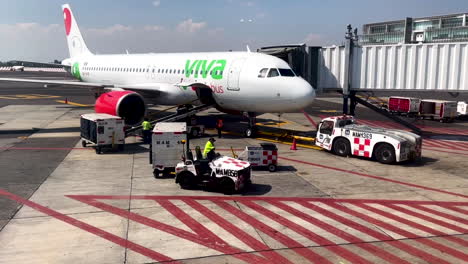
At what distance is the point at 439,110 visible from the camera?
38.7 meters

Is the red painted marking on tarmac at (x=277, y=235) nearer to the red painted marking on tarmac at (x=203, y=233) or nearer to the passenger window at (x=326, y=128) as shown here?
the red painted marking on tarmac at (x=203, y=233)

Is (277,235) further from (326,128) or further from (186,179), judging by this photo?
(326,128)

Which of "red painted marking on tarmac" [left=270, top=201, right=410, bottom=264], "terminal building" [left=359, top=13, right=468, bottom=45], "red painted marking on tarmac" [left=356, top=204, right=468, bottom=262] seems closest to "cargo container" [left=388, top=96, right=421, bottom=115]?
"red painted marking on tarmac" [left=356, top=204, right=468, bottom=262]

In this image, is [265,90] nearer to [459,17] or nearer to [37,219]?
[37,219]

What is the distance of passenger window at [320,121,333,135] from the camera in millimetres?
23406

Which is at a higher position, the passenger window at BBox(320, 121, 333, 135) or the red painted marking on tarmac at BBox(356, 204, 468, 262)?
the passenger window at BBox(320, 121, 333, 135)

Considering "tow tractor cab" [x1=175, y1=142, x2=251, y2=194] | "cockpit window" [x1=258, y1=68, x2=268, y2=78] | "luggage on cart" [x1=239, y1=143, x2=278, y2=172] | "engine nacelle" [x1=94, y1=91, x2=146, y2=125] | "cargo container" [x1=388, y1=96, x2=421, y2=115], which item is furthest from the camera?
"cargo container" [x1=388, y1=96, x2=421, y2=115]

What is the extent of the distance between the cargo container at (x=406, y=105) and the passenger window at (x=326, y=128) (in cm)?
2152

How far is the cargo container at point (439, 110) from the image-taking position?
1506 inches

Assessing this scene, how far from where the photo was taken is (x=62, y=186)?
16453 millimetres

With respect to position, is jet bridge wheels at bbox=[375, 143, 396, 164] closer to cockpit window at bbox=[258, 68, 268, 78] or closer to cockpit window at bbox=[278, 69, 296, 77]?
cockpit window at bbox=[278, 69, 296, 77]

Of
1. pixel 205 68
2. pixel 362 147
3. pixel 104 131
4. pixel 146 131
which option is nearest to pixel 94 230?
pixel 104 131

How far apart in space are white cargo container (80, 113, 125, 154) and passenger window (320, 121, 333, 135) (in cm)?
1155

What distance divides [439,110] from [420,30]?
150158mm
